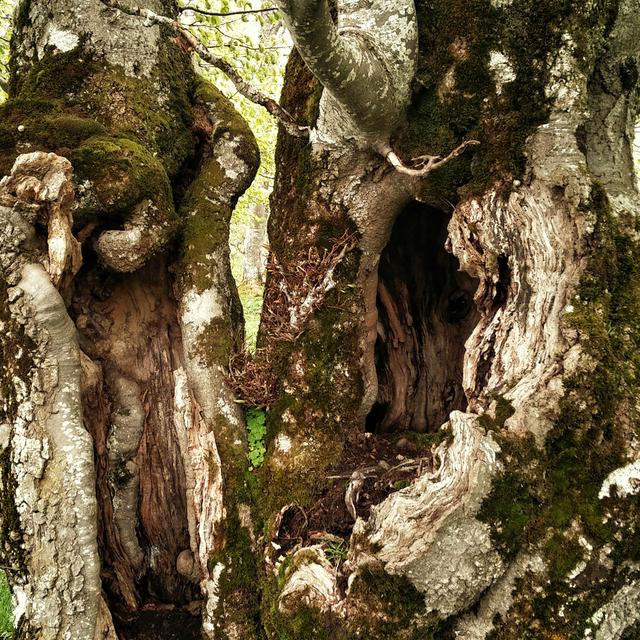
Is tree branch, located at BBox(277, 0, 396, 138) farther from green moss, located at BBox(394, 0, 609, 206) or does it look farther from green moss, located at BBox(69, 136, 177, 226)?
green moss, located at BBox(69, 136, 177, 226)

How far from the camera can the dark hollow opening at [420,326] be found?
139 inches

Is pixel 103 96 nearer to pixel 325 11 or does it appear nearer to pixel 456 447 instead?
pixel 325 11

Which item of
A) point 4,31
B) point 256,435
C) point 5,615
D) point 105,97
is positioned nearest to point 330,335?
point 256,435

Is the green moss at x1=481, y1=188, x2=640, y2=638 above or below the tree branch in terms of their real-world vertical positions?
below

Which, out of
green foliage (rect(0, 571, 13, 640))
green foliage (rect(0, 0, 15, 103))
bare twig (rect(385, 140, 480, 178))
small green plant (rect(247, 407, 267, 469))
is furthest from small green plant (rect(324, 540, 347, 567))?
green foliage (rect(0, 0, 15, 103))

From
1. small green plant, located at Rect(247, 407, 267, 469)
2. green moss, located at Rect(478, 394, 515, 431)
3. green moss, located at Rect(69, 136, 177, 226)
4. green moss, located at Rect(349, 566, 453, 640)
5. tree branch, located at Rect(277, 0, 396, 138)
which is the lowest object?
green moss, located at Rect(349, 566, 453, 640)

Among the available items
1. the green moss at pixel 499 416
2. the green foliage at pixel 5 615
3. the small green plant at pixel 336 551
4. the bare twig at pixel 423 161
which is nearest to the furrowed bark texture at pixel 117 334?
the small green plant at pixel 336 551

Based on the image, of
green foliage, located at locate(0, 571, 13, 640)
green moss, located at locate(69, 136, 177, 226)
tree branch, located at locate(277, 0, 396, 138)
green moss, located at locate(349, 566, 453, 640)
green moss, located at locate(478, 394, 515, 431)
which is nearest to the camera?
tree branch, located at locate(277, 0, 396, 138)

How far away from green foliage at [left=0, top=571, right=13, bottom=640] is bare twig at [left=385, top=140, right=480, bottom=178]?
13.8 ft

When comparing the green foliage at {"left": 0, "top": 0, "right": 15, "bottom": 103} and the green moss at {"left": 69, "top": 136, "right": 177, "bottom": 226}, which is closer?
the green moss at {"left": 69, "top": 136, "right": 177, "bottom": 226}

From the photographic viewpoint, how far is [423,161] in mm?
2689

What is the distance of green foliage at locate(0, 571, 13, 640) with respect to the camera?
3.65 meters

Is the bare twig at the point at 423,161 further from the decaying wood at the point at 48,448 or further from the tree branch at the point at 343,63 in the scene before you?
the decaying wood at the point at 48,448

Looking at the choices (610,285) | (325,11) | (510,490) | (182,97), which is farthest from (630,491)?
(182,97)
